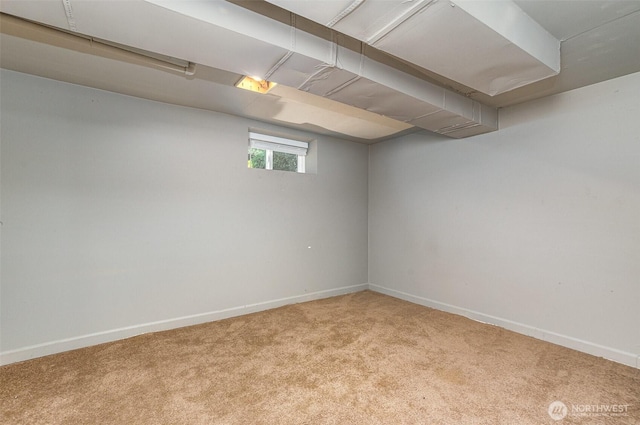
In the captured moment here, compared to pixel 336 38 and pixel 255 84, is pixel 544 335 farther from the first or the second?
pixel 255 84

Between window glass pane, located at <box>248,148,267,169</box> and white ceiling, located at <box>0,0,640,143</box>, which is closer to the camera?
white ceiling, located at <box>0,0,640,143</box>

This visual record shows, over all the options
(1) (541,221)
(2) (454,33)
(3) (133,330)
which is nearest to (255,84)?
(2) (454,33)

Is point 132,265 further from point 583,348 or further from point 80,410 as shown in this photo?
point 583,348

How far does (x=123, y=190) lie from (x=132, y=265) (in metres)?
0.66

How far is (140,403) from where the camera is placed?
1572 mm

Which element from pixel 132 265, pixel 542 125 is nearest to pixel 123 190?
pixel 132 265

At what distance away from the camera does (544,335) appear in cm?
238

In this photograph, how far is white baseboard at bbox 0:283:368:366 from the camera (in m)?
2.04
